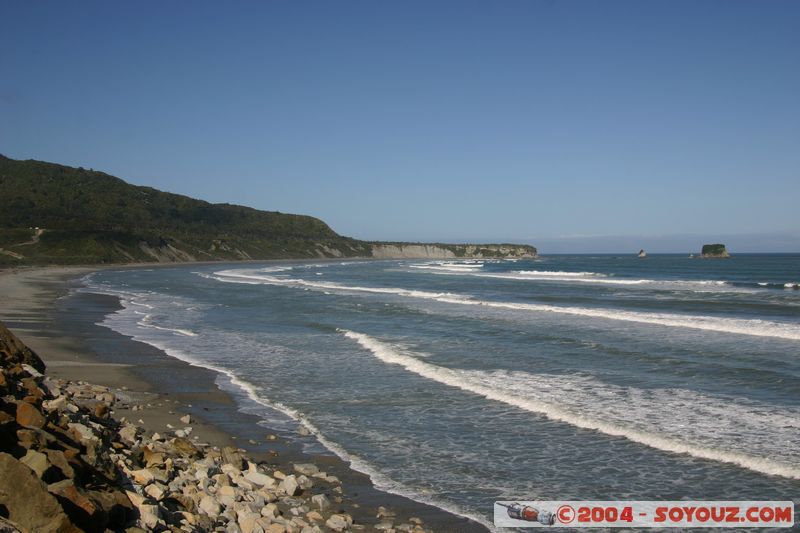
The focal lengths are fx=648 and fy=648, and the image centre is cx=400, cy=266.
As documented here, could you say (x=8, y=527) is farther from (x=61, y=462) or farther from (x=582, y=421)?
(x=582, y=421)

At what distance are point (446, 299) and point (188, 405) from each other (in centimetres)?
2757

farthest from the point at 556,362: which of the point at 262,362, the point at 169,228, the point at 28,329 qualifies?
the point at 169,228

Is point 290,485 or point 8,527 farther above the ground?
point 8,527

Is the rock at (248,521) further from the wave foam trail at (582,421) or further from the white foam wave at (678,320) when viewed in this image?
the white foam wave at (678,320)

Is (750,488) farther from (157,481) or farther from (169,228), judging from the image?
(169,228)

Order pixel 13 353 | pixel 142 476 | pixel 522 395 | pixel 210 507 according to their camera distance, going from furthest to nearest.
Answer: pixel 522 395 < pixel 13 353 < pixel 142 476 < pixel 210 507

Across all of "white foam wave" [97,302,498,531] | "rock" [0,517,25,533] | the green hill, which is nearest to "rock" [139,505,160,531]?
"rock" [0,517,25,533]

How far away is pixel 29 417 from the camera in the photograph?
633 centimetres

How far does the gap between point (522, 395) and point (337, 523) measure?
7.18 metres

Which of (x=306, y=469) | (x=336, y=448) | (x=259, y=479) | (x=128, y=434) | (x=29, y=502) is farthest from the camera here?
(x=336, y=448)

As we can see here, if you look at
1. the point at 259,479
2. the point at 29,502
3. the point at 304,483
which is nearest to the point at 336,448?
the point at 304,483

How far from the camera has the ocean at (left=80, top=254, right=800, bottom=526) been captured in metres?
8.63

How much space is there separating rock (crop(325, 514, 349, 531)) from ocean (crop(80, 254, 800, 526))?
1240 millimetres

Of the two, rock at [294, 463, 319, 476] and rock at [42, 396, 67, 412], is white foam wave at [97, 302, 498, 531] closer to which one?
rock at [294, 463, 319, 476]
